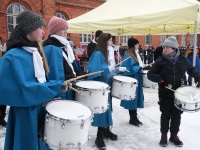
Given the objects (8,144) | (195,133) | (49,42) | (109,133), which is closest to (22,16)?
(49,42)

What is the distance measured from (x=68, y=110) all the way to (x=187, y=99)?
1.88 metres

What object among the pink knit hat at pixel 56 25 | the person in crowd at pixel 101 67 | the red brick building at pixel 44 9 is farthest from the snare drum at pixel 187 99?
the red brick building at pixel 44 9

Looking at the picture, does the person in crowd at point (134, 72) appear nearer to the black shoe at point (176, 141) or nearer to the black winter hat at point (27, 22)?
the black shoe at point (176, 141)

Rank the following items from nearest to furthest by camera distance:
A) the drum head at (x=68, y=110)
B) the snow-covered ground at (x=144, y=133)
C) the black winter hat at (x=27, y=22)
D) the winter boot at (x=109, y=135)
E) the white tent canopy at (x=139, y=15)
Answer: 1. the black winter hat at (x=27, y=22)
2. the drum head at (x=68, y=110)
3. the snow-covered ground at (x=144, y=133)
4. the winter boot at (x=109, y=135)
5. the white tent canopy at (x=139, y=15)

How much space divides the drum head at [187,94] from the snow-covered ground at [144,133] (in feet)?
2.94

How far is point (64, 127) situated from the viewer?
1.94 metres

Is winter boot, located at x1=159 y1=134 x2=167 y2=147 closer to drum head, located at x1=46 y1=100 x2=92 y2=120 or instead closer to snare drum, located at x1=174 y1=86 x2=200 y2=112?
snare drum, located at x1=174 y1=86 x2=200 y2=112

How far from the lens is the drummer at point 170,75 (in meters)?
3.41

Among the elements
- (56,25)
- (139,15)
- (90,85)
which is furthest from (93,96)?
(139,15)

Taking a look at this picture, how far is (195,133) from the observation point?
4.14 m

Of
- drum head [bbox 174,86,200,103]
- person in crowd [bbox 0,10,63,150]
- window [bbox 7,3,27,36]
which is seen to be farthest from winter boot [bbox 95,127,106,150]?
window [bbox 7,3,27,36]

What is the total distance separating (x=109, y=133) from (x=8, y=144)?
2.20 m

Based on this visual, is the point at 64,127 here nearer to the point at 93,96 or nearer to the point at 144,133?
the point at 93,96

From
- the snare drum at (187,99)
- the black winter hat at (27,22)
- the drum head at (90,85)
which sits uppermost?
the black winter hat at (27,22)
